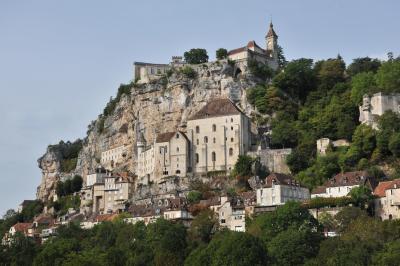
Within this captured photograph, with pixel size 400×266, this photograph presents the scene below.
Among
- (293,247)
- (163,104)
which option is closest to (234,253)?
(293,247)

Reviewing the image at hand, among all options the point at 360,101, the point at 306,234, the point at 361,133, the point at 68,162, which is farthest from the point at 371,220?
the point at 68,162

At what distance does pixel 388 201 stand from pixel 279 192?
995 centimetres

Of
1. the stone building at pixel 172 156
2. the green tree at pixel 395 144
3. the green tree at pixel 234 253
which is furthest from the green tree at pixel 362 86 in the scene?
the green tree at pixel 234 253

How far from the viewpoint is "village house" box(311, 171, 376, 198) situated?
254 feet

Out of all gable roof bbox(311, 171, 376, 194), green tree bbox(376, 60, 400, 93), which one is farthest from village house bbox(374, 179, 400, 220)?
green tree bbox(376, 60, 400, 93)

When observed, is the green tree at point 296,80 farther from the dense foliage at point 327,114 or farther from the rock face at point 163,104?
the rock face at point 163,104

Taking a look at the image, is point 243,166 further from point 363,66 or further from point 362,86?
point 363,66

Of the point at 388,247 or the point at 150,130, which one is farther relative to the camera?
the point at 150,130

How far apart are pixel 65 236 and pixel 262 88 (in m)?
26.6

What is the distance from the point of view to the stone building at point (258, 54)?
10162 centimetres

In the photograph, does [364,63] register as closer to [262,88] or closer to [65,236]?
[262,88]

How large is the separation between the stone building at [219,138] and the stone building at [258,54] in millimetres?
A: 9669

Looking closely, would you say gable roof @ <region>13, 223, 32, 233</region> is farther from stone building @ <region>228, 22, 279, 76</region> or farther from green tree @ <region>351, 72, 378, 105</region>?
green tree @ <region>351, 72, 378, 105</region>

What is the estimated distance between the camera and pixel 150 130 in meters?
101
